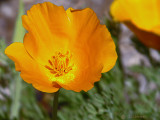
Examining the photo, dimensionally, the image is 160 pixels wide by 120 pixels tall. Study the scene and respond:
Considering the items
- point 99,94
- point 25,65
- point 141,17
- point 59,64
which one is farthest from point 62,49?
point 141,17

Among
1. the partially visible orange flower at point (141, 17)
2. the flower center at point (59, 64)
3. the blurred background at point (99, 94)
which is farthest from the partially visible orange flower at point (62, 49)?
the partially visible orange flower at point (141, 17)

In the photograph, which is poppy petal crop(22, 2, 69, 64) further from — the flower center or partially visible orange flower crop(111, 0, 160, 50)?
partially visible orange flower crop(111, 0, 160, 50)

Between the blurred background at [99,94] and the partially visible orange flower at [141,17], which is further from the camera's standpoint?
the partially visible orange flower at [141,17]

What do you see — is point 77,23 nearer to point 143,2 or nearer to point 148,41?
point 148,41

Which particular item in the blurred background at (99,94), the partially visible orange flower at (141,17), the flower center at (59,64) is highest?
the flower center at (59,64)

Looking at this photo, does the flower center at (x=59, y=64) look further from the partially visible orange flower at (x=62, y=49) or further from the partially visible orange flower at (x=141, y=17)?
the partially visible orange flower at (x=141, y=17)

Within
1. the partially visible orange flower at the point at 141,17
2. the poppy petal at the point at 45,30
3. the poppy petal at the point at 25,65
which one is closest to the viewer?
the poppy petal at the point at 25,65

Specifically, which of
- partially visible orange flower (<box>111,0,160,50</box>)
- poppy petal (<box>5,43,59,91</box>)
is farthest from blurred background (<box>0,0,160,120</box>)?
poppy petal (<box>5,43,59,91</box>)

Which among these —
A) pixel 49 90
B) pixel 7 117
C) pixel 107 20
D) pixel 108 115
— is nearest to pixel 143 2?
pixel 107 20
